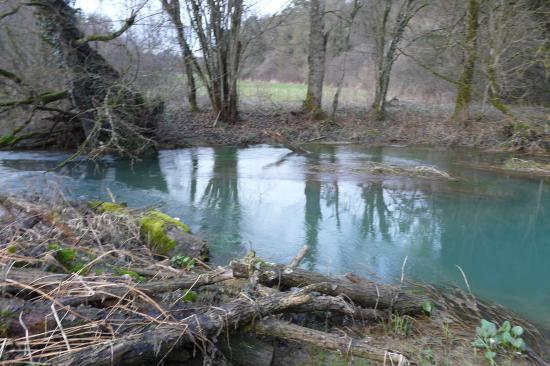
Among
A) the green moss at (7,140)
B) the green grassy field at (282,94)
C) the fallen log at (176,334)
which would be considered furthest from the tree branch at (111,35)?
the fallen log at (176,334)

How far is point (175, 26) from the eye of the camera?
1664 cm

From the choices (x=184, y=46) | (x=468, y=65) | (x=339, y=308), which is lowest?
(x=339, y=308)

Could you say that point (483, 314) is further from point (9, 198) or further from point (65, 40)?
point (65, 40)

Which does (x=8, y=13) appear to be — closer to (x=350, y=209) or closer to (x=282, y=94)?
(x=350, y=209)

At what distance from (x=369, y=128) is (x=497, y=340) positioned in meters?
15.5

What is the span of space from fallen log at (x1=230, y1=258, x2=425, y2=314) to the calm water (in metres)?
2.01

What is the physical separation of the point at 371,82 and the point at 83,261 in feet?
67.4

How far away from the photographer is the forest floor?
50.6ft

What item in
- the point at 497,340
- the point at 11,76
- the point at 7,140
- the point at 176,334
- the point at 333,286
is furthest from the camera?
the point at 7,140

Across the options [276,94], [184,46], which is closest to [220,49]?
[184,46]

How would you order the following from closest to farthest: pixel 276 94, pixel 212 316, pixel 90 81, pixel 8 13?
1. pixel 212 316
2. pixel 8 13
3. pixel 90 81
4. pixel 276 94

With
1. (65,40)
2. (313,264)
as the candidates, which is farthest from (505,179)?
(65,40)

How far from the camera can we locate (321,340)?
11.6ft

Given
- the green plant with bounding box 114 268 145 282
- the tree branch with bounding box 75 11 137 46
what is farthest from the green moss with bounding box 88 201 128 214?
the tree branch with bounding box 75 11 137 46
